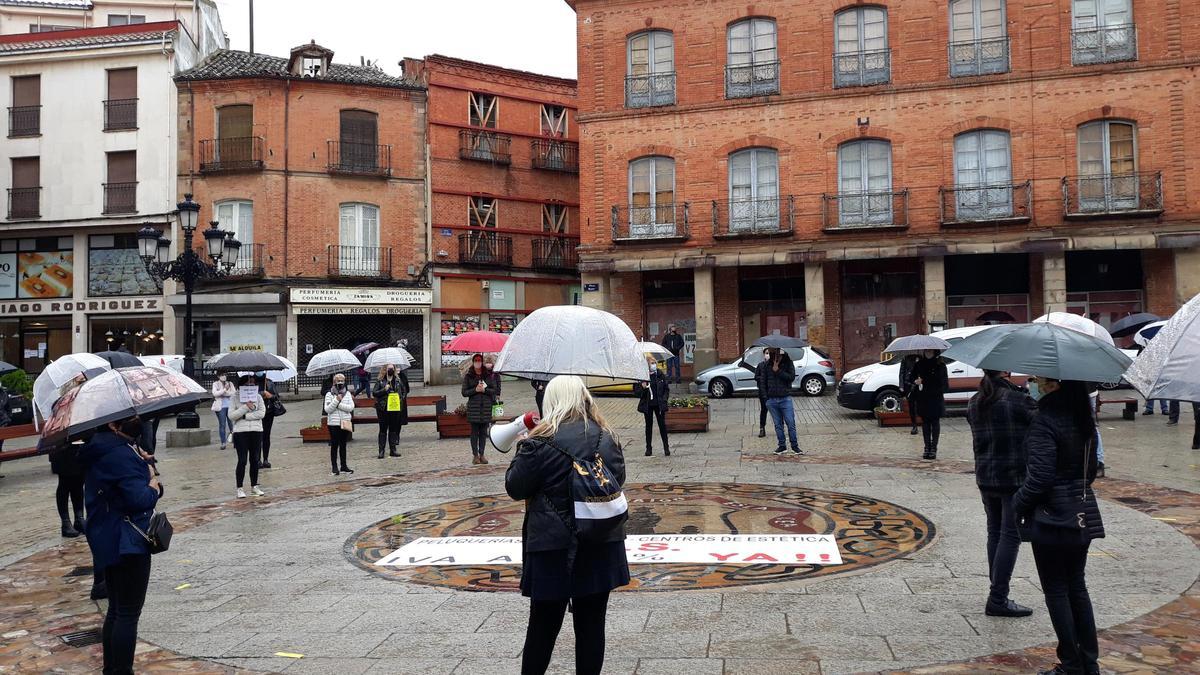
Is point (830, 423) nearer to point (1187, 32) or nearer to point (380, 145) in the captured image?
point (1187, 32)

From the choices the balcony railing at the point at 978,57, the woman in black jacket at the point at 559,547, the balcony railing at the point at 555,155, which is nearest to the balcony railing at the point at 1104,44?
the balcony railing at the point at 978,57

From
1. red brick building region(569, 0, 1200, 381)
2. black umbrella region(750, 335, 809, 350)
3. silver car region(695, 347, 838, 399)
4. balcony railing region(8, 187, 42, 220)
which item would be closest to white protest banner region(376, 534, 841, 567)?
black umbrella region(750, 335, 809, 350)

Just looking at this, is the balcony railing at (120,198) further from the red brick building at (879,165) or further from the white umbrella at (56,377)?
the white umbrella at (56,377)

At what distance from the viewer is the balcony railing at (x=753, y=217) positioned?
2694 centimetres

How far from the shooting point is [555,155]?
35531 millimetres

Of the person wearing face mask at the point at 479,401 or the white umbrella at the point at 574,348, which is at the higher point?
the white umbrella at the point at 574,348

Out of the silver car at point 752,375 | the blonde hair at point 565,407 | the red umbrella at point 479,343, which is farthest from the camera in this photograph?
the silver car at point 752,375

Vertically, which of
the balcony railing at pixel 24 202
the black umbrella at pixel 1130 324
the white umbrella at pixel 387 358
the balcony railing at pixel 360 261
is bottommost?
the white umbrella at pixel 387 358

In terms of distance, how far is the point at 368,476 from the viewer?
12922 millimetres

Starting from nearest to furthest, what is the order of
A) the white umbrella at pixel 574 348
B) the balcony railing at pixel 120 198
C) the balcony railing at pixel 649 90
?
the white umbrella at pixel 574 348 → the balcony railing at pixel 649 90 → the balcony railing at pixel 120 198

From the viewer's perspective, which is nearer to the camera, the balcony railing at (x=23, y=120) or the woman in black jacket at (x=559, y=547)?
the woman in black jacket at (x=559, y=547)

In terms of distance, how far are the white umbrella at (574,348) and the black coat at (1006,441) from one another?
7.38 ft

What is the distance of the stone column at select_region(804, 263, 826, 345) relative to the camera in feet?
87.5

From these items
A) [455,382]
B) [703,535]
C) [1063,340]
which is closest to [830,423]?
[703,535]
